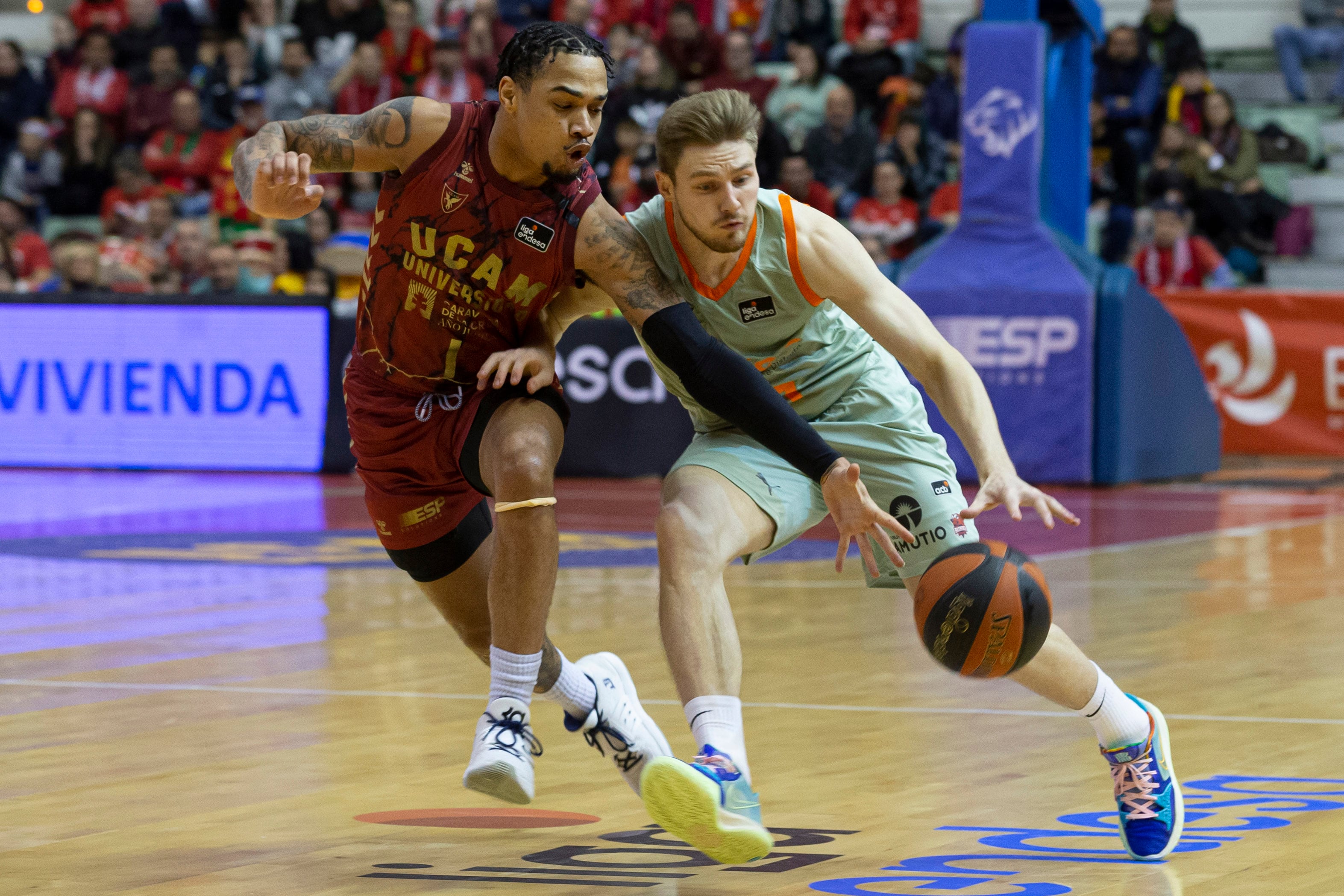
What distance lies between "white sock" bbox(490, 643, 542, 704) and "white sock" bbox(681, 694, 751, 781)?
44 cm

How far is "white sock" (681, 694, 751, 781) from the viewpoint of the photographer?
407cm

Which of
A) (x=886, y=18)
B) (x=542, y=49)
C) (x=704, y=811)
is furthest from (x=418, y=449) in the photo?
(x=886, y=18)

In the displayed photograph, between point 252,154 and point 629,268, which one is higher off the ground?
point 252,154

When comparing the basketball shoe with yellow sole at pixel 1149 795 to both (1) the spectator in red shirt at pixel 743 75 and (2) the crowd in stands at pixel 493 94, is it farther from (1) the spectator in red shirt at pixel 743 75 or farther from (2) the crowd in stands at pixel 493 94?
(1) the spectator in red shirt at pixel 743 75

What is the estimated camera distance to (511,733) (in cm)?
436

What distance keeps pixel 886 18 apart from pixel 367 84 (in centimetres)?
504

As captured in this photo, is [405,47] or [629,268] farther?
[405,47]

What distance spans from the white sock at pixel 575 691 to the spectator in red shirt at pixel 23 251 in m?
14.5

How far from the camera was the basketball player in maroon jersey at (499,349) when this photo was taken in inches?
174

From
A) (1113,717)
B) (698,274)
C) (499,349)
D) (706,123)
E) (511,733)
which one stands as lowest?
(1113,717)

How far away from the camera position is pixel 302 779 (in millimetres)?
5230

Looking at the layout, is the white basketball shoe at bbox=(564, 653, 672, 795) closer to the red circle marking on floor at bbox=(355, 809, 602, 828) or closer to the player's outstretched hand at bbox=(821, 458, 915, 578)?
the red circle marking on floor at bbox=(355, 809, 602, 828)

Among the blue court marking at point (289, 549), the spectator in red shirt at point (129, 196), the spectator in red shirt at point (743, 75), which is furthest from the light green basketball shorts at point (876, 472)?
the spectator in red shirt at point (129, 196)

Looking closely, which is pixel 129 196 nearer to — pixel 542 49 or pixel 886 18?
pixel 886 18
